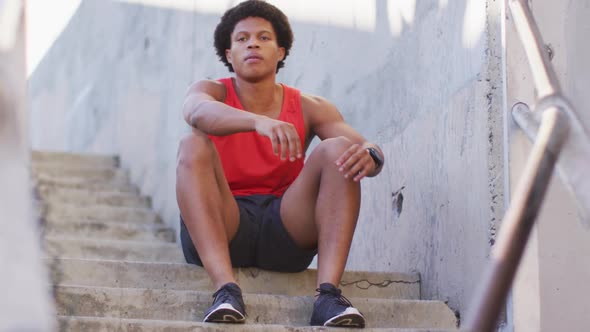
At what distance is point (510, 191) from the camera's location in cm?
264

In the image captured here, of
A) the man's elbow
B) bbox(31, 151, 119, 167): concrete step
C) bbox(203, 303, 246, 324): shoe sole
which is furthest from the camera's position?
bbox(31, 151, 119, 167): concrete step

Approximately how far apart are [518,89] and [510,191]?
27 centimetres

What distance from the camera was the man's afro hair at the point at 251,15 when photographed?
329 centimetres

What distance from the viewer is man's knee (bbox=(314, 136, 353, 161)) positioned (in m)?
2.79

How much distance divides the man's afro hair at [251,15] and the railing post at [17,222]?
2.02 meters

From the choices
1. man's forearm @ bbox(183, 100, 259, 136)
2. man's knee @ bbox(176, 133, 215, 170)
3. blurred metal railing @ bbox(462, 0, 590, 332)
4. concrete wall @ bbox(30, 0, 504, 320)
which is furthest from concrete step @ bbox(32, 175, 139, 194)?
blurred metal railing @ bbox(462, 0, 590, 332)

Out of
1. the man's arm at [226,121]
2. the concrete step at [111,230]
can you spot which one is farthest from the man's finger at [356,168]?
the concrete step at [111,230]

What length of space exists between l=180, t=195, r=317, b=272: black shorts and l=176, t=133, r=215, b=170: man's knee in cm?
27

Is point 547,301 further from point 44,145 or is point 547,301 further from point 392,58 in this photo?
point 44,145

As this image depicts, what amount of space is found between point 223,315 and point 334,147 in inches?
22.4

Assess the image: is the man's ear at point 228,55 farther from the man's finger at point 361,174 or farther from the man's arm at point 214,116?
the man's finger at point 361,174

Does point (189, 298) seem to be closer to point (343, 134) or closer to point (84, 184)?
point (343, 134)

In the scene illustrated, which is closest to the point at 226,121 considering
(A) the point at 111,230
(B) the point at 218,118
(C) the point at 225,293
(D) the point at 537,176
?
(B) the point at 218,118

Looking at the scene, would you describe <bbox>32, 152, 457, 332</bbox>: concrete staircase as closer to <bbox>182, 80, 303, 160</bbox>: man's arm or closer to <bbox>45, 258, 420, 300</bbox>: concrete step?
<bbox>45, 258, 420, 300</bbox>: concrete step
